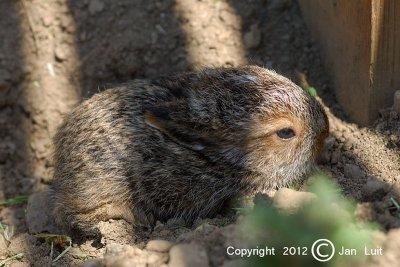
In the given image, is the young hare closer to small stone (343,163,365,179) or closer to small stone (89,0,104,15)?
small stone (343,163,365,179)

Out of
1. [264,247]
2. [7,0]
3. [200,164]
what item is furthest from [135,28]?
[264,247]

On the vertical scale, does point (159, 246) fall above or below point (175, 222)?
above

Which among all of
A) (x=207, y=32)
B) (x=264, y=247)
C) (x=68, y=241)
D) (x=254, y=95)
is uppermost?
(x=207, y=32)

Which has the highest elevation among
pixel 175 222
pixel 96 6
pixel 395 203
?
pixel 96 6

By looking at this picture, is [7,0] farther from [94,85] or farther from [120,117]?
[120,117]

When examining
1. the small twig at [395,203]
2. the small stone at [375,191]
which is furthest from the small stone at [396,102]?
the small twig at [395,203]

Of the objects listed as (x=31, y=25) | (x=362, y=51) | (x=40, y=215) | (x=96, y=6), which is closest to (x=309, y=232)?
(x=362, y=51)

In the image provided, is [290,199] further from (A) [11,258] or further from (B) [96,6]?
(B) [96,6]
